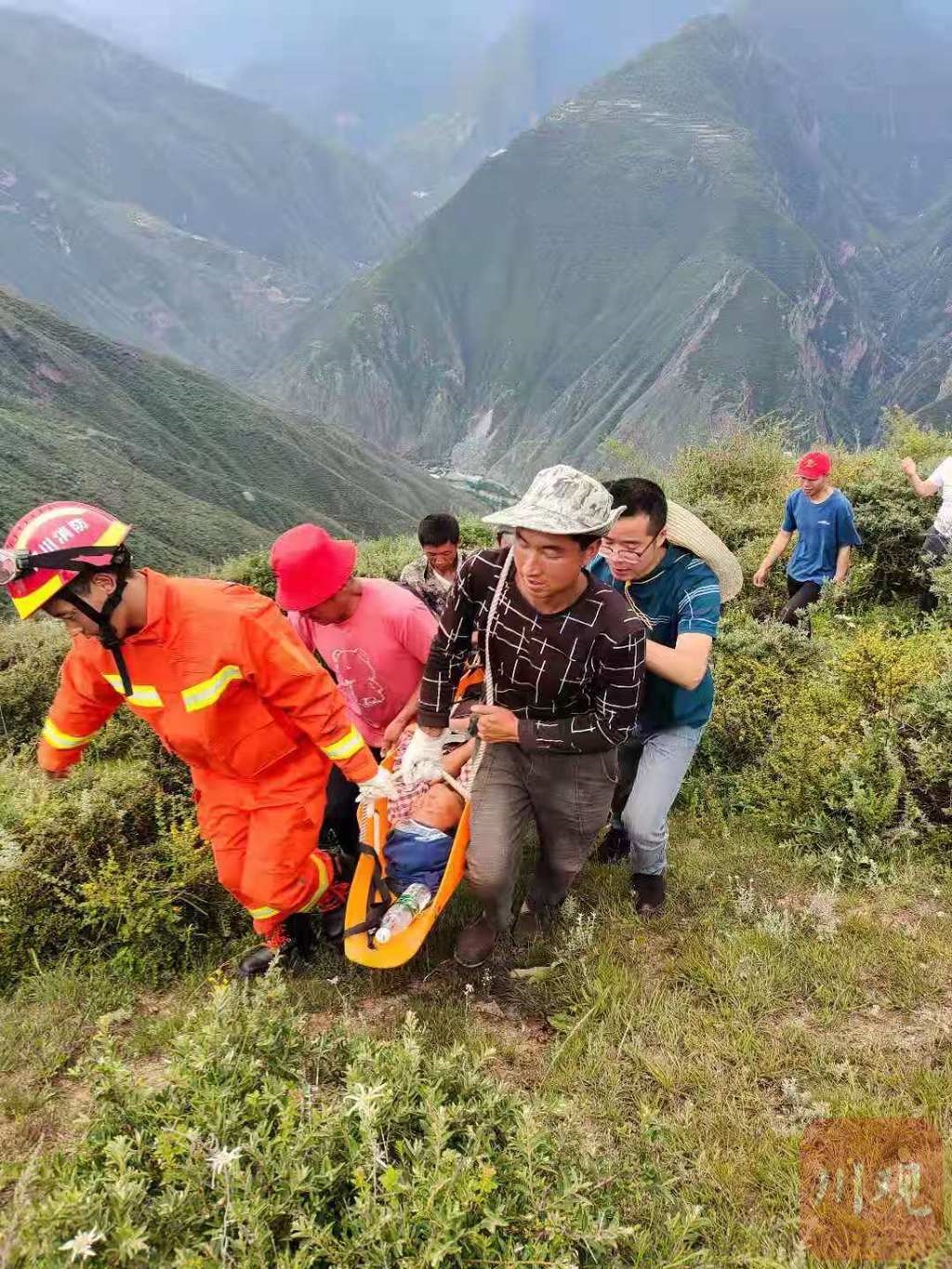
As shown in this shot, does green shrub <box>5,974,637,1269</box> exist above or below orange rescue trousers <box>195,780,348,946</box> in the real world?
above

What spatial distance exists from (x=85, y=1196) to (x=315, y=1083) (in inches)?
26.3

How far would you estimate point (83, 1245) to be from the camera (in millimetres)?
1477

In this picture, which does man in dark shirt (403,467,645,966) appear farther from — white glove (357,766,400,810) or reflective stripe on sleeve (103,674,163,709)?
reflective stripe on sleeve (103,674,163,709)

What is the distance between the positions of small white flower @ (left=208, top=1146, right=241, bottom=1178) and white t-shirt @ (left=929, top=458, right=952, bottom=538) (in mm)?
6750

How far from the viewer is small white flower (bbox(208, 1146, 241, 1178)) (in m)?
1.63

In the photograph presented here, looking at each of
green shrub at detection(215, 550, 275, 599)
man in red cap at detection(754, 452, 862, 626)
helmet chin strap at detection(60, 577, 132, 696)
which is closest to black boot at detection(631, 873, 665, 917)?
helmet chin strap at detection(60, 577, 132, 696)

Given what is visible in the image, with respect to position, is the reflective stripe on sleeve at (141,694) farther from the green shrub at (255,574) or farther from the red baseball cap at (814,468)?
the green shrub at (255,574)

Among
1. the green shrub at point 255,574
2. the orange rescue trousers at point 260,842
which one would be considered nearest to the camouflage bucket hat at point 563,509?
the orange rescue trousers at point 260,842

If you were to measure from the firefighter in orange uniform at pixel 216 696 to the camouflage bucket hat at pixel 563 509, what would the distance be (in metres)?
1.08

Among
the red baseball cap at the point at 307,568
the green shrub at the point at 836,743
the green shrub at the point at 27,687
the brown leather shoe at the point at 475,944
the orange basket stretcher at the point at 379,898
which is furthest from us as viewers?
the green shrub at the point at 27,687

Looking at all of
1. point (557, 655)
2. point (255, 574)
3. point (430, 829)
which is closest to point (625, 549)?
point (557, 655)

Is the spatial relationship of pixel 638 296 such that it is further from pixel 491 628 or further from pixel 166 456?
pixel 491 628

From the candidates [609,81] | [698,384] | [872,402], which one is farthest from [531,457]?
[609,81]

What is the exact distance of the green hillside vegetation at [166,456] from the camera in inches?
2069
